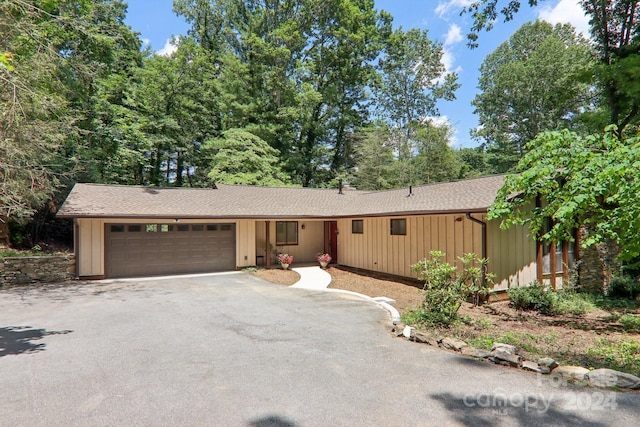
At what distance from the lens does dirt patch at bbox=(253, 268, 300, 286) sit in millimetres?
11672

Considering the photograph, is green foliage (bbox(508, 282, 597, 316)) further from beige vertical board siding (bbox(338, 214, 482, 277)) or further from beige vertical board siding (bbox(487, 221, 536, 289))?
beige vertical board siding (bbox(338, 214, 482, 277))

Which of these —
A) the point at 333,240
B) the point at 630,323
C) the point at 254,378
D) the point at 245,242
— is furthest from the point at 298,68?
the point at 254,378

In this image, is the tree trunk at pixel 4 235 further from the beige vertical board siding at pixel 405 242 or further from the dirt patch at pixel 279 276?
the beige vertical board siding at pixel 405 242

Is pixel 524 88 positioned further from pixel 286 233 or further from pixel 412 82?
pixel 286 233

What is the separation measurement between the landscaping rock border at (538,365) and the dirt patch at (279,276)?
20.8 feet

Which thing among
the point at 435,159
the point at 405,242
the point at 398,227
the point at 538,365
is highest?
the point at 435,159

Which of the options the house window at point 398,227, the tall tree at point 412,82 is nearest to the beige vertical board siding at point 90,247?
the house window at point 398,227

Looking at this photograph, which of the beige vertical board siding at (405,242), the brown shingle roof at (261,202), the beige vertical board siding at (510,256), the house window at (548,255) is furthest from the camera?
the brown shingle roof at (261,202)

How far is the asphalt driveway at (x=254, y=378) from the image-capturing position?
3.35 meters

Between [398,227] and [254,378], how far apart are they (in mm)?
8643

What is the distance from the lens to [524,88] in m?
29.9

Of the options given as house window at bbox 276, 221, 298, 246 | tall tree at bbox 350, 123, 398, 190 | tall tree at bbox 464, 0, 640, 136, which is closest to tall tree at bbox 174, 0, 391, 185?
tall tree at bbox 350, 123, 398, 190

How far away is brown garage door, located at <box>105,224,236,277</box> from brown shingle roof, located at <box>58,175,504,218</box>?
0.85 metres

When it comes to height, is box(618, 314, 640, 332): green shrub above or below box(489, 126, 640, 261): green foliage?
below
